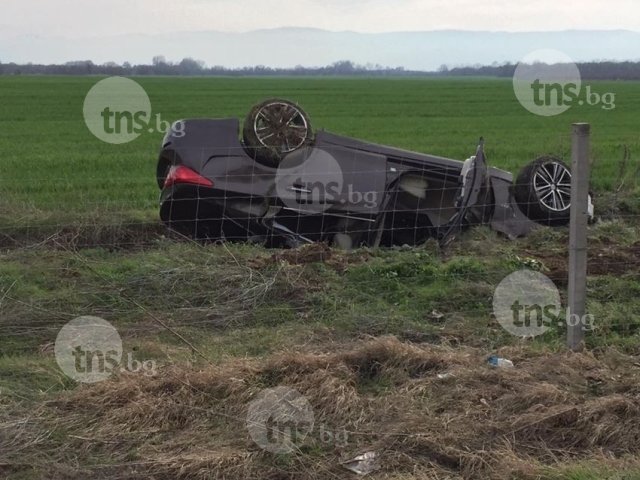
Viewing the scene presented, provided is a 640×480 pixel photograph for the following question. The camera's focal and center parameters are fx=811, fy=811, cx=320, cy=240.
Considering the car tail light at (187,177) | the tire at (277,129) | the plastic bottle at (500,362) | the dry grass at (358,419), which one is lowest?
the dry grass at (358,419)

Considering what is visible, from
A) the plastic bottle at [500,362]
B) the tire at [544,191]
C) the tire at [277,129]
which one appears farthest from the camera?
the tire at [544,191]

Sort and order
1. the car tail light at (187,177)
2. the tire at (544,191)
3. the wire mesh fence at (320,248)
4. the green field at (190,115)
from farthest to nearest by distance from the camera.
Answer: the green field at (190,115)
the tire at (544,191)
the car tail light at (187,177)
the wire mesh fence at (320,248)

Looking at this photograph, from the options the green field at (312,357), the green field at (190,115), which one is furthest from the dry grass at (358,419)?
the green field at (190,115)

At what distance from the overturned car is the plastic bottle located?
249 centimetres

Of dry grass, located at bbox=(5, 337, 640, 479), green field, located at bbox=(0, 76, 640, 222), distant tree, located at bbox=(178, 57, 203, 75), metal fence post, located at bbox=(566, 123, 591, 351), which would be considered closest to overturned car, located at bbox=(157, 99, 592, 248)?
green field, located at bbox=(0, 76, 640, 222)

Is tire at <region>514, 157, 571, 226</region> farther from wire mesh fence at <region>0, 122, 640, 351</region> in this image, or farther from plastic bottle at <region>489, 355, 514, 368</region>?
plastic bottle at <region>489, 355, 514, 368</region>

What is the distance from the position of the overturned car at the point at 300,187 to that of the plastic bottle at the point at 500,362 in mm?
2489

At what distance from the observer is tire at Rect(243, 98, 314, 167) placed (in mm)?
7484

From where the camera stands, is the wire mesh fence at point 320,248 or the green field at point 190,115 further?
the green field at point 190,115

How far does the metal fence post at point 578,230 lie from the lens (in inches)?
183

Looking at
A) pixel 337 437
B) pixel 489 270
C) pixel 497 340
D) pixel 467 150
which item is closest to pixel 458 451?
pixel 337 437

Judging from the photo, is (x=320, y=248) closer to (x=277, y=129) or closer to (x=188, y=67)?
(x=277, y=129)

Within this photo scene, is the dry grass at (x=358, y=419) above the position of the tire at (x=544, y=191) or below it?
below

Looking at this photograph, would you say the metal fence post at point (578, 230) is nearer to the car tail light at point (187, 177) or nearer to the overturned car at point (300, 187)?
the overturned car at point (300, 187)
